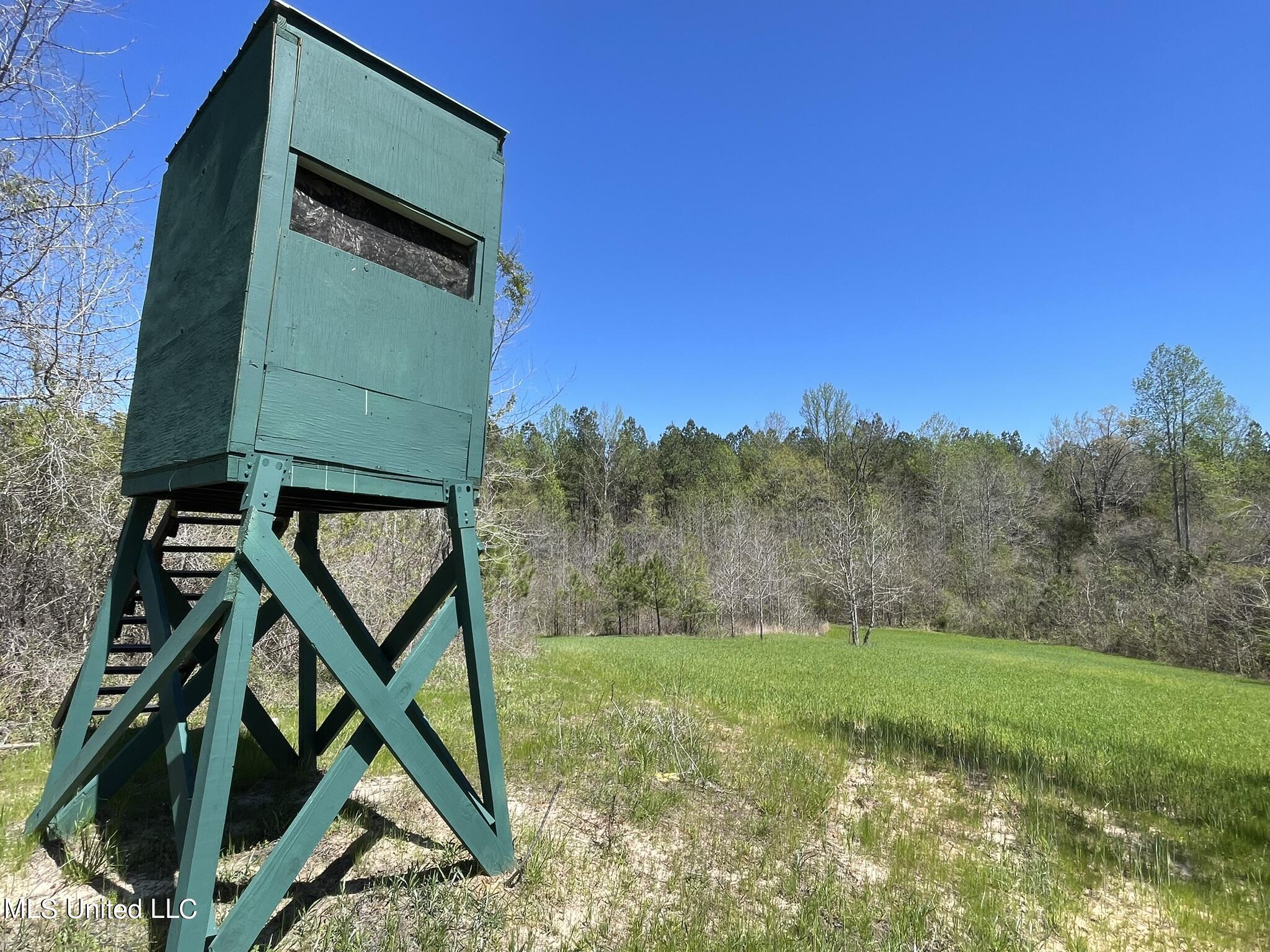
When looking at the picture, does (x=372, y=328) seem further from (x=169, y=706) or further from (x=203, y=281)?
(x=169, y=706)

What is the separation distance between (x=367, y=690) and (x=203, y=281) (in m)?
2.29

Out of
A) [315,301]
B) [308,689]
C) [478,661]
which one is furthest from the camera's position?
[308,689]

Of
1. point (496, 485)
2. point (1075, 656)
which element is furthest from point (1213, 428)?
point (496, 485)

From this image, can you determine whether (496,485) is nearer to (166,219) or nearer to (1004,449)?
(166,219)

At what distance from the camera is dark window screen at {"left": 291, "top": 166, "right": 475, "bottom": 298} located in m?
2.88

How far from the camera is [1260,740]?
26.9ft

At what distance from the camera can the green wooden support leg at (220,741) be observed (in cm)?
215

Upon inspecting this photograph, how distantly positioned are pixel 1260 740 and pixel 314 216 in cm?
1281

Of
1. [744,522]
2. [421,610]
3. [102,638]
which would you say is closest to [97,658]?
[102,638]

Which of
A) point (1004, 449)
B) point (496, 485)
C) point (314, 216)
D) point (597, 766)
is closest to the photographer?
point (314, 216)

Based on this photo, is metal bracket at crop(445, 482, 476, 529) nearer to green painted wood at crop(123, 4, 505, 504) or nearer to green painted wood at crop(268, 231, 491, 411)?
green painted wood at crop(123, 4, 505, 504)

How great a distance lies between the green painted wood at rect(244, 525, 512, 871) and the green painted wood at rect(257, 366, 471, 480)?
1.56 feet

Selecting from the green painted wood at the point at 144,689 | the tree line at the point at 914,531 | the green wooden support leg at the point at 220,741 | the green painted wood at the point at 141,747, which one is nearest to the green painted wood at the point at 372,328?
the green wooden support leg at the point at 220,741

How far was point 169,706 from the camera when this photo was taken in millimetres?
3051
